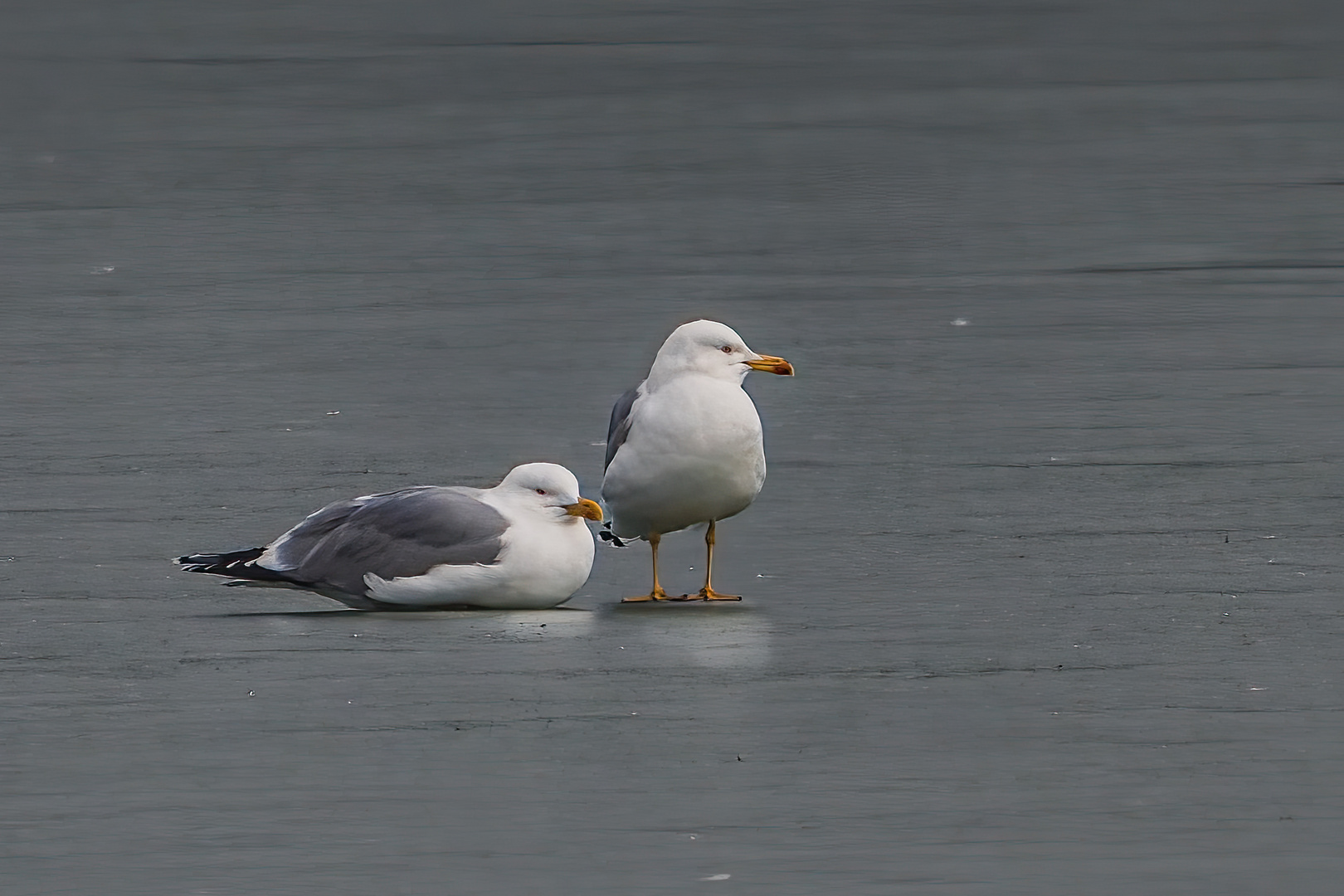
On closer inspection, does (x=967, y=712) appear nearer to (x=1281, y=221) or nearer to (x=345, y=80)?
(x=1281, y=221)

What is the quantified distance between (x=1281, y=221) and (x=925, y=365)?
8.76 ft

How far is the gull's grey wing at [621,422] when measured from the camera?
6219mm

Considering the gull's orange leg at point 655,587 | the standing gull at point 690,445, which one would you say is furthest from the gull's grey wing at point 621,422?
the gull's orange leg at point 655,587

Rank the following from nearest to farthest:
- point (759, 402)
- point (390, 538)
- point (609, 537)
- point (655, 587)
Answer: point (390, 538)
point (655, 587)
point (609, 537)
point (759, 402)

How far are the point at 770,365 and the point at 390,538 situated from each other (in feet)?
3.69

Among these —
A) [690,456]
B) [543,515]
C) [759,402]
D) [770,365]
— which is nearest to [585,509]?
[543,515]

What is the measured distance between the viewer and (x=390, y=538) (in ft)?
19.6

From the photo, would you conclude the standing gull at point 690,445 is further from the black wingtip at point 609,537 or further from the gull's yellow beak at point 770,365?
the black wingtip at point 609,537

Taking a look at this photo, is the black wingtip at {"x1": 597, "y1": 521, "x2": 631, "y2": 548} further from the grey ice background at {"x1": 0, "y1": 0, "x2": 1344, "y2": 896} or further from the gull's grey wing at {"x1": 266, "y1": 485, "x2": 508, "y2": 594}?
the gull's grey wing at {"x1": 266, "y1": 485, "x2": 508, "y2": 594}

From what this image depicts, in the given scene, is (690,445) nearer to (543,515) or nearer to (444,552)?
(543,515)

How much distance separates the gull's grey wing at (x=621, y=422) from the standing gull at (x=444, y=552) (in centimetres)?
33

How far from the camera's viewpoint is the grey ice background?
399 cm

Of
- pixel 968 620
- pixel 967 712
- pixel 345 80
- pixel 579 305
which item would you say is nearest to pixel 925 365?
pixel 579 305

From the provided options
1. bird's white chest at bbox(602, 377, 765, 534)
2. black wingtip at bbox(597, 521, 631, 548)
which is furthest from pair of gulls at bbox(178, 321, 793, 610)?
black wingtip at bbox(597, 521, 631, 548)
